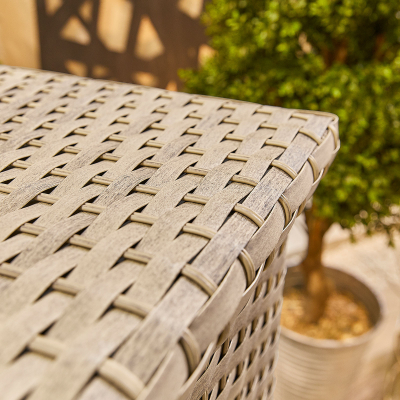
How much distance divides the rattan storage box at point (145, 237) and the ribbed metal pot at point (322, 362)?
576mm

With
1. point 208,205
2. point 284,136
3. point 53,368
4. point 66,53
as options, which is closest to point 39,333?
point 53,368

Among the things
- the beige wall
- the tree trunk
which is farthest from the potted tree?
the beige wall

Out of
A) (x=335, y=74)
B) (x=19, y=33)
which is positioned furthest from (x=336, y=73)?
(x=19, y=33)

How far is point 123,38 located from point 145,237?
157 centimetres

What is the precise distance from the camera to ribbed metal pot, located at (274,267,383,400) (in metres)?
1.02

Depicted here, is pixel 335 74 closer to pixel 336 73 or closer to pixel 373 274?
pixel 336 73

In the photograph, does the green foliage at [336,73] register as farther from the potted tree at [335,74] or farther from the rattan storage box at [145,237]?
the rattan storage box at [145,237]

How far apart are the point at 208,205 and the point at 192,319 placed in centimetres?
11

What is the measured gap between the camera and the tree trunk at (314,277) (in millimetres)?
1108

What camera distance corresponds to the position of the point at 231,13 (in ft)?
2.78

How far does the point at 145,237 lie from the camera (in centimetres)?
27

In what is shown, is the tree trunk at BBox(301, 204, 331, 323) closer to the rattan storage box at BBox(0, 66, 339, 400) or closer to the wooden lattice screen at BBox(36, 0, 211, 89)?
the rattan storage box at BBox(0, 66, 339, 400)

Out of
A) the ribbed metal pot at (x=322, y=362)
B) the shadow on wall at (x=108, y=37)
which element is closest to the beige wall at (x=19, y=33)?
the shadow on wall at (x=108, y=37)

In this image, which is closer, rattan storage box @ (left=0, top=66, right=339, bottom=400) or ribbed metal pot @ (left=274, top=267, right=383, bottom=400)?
rattan storage box @ (left=0, top=66, right=339, bottom=400)
